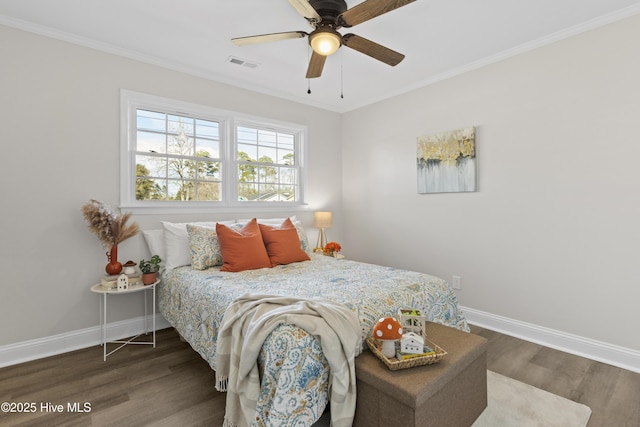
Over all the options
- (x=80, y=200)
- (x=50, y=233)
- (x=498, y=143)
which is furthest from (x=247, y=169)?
(x=498, y=143)

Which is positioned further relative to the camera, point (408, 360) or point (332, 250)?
point (332, 250)

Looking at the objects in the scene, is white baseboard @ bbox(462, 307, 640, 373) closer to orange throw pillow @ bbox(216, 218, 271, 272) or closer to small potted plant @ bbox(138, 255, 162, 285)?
orange throw pillow @ bbox(216, 218, 271, 272)

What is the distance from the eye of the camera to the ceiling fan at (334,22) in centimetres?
187

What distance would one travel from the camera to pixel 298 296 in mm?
1951

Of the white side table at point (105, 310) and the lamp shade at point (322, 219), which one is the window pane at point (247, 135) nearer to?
the lamp shade at point (322, 219)

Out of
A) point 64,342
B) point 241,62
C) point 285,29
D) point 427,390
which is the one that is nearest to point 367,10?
point 285,29

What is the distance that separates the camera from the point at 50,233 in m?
2.63

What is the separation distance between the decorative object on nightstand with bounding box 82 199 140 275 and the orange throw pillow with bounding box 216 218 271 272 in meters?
0.78

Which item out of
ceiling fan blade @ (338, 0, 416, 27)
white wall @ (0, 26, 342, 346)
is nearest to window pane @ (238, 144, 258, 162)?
white wall @ (0, 26, 342, 346)

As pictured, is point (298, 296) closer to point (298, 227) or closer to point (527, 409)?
point (527, 409)

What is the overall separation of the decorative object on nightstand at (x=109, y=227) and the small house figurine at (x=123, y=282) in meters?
0.12

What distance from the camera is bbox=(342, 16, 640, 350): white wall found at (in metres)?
2.44

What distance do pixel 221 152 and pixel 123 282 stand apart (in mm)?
1726

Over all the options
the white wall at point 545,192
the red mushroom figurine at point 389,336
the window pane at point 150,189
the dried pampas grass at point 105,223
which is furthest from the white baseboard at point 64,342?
the white wall at point 545,192
